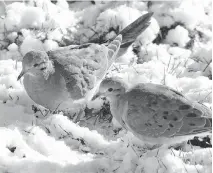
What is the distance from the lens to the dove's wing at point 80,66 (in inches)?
164

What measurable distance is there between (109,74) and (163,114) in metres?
1.44

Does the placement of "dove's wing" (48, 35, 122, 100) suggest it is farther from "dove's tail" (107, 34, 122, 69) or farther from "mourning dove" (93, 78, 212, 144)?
"mourning dove" (93, 78, 212, 144)

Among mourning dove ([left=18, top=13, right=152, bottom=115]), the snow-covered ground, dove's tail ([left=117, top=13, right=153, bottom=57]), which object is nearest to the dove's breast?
mourning dove ([left=18, top=13, right=152, bottom=115])

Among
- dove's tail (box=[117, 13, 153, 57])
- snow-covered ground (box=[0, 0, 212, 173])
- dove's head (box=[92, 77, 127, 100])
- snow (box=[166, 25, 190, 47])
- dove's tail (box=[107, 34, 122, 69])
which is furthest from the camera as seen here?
snow (box=[166, 25, 190, 47])

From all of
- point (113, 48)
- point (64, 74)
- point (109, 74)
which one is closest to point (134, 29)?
point (113, 48)

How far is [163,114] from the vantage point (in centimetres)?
351

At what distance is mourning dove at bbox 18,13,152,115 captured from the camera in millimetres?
4055

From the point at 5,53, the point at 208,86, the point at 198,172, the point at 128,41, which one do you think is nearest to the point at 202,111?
the point at 198,172

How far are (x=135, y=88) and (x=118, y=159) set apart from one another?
66cm

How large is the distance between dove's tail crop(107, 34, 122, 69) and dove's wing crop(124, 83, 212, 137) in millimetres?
1056

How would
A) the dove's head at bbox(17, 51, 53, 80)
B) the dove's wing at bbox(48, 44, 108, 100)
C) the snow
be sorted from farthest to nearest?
the snow → the dove's wing at bbox(48, 44, 108, 100) → the dove's head at bbox(17, 51, 53, 80)

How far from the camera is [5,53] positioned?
4957 millimetres

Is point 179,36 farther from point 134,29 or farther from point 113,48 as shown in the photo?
point 113,48

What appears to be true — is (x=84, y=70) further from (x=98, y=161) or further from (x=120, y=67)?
(x=98, y=161)
